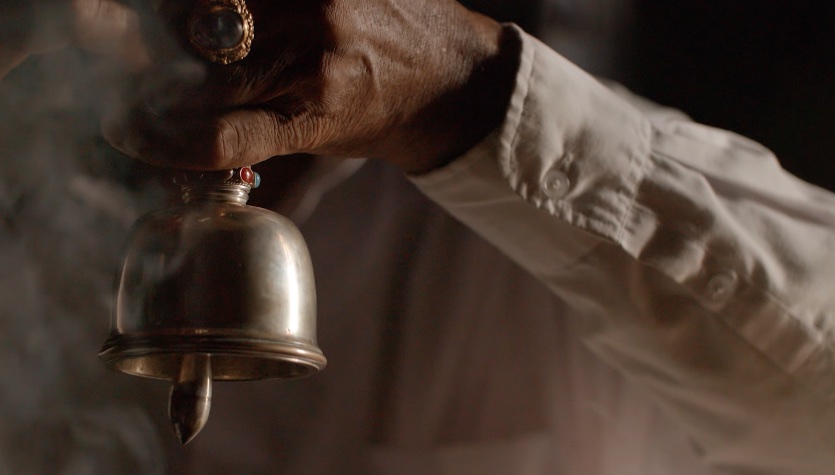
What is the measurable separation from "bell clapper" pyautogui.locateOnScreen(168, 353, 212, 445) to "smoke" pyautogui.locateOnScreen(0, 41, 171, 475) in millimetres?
220

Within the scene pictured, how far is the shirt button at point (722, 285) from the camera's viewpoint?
3.33 ft

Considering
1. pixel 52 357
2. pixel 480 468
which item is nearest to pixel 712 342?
pixel 480 468

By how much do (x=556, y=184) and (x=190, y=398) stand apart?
51 centimetres

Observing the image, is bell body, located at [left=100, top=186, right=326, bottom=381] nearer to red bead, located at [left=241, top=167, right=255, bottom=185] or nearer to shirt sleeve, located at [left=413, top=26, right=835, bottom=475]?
red bead, located at [left=241, top=167, right=255, bottom=185]

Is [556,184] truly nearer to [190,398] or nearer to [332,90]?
[332,90]

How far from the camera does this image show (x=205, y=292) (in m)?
0.62

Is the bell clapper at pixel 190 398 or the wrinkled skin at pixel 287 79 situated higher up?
the wrinkled skin at pixel 287 79

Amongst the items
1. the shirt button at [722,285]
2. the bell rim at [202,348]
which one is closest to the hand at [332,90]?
the bell rim at [202,348]

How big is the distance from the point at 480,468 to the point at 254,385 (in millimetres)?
415

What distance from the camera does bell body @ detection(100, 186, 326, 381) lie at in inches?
24.1

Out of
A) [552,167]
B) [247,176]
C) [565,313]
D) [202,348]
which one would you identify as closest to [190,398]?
[202,348]

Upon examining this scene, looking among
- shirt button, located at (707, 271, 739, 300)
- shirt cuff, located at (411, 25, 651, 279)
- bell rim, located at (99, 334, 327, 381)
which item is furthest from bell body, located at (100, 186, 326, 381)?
shirt button, located at (707, 271, 739, 300)

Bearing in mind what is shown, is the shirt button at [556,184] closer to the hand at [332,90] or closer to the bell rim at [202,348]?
the hand at [332,90]

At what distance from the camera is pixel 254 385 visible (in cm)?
138
